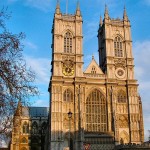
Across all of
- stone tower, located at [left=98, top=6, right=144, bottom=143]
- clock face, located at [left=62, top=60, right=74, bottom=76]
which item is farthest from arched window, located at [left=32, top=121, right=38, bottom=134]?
stone tower, located at [left=98, top=6, right=144, bottom=143]

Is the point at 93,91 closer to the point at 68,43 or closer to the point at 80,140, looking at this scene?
the point at 80,140

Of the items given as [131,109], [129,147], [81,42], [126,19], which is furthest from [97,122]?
[126,19]

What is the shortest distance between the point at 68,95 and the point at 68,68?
16.4 ft

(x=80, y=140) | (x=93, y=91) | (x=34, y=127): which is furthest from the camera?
(x=34, y=127)

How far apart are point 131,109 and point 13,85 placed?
42.0m

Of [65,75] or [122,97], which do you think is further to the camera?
[122,97]

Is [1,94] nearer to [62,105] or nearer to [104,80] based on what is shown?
[62,105]

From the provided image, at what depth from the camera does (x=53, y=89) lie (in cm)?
4997

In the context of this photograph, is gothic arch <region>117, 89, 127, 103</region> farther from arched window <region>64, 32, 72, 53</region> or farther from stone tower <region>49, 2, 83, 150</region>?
arched window <region>64, 32, 72, 53</region>

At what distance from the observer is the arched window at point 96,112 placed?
49581 mm

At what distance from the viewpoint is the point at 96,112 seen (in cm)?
5047

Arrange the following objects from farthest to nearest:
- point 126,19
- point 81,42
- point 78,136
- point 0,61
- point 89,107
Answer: point 126,19 < point 81,42 < point 89,107 < point 78,136 < point 0,61

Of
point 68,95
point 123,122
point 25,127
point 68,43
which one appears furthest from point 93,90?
Answer: point 25,127

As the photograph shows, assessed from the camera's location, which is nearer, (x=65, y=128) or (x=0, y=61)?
(x=0, y=61)
